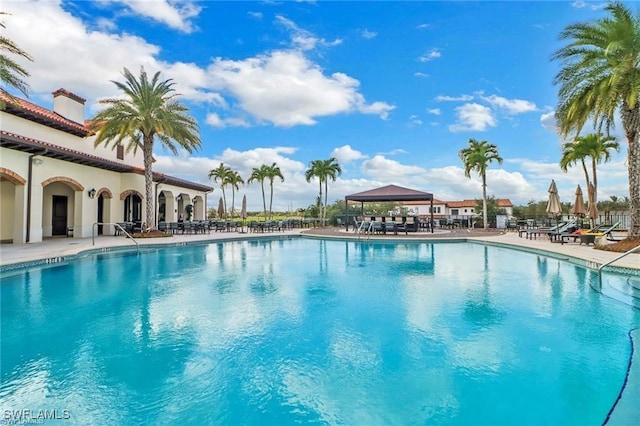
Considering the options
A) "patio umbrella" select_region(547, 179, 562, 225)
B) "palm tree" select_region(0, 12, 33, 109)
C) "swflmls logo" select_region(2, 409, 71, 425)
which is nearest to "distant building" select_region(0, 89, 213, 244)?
"palm tree" select_region(0, 12, 33, 109)

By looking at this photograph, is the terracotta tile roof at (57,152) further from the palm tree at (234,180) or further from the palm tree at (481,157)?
the palm tree at (481,157)

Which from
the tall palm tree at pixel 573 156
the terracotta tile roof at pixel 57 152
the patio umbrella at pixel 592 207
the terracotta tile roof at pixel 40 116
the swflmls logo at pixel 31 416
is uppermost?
the terracotta tile roof at pixel 40 116

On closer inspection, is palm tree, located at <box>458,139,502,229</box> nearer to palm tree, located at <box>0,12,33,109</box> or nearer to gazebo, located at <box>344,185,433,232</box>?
gazebo, located at <box>344,185,433,232</box>

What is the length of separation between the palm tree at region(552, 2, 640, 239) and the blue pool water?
6.15m

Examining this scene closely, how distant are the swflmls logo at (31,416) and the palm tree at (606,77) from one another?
14.0 m

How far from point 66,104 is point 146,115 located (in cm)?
617

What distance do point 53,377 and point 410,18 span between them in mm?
16116

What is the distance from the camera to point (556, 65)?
1203 cm

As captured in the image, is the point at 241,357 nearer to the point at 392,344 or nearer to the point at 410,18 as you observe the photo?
the point at 392,344

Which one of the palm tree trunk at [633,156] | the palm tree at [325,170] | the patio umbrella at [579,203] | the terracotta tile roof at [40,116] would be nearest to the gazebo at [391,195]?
the patio umbrella at [579,203]

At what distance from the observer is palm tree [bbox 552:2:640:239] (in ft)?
33.4

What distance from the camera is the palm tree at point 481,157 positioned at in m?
23.0

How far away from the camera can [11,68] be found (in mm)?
8375

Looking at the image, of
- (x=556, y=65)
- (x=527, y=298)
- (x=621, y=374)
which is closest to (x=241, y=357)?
(x=621, y=374)
